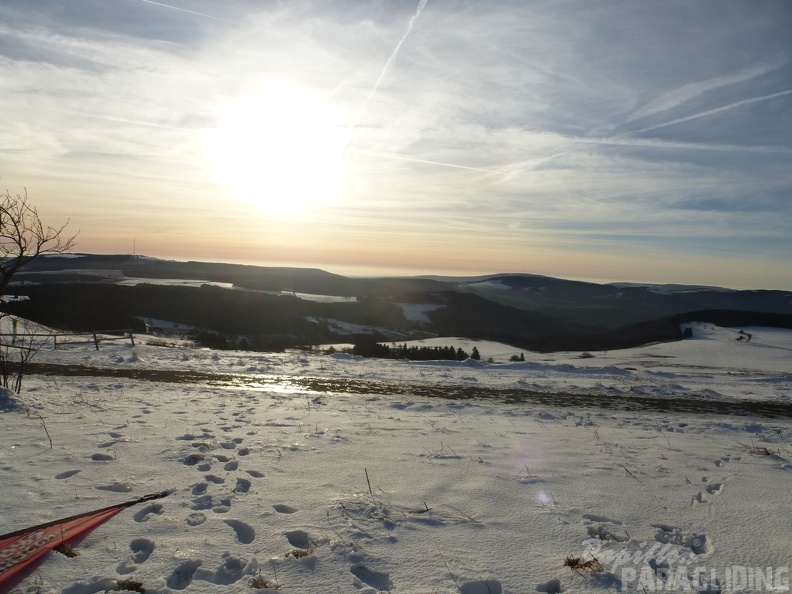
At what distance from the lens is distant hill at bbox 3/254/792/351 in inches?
1863

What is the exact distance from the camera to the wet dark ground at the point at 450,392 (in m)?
11.7

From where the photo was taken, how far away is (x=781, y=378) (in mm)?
17609

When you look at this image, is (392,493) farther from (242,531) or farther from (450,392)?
(450,392)

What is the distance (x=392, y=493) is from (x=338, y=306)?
209ft

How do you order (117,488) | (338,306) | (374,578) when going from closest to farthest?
(374,578)
(117,488)
(338,306)

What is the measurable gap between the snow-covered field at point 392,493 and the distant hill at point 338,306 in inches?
281

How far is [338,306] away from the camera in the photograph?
68.4 metres

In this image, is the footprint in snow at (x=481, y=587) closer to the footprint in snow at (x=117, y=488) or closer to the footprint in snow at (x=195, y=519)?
the footprint in snow at (x=195, y=519)

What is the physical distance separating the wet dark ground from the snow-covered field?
103 centimetres

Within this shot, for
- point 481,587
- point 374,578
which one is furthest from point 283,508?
point 481,587

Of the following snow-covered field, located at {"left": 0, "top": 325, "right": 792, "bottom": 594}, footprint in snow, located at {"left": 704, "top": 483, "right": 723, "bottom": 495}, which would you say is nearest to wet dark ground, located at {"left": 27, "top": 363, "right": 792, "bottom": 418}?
snow-covered field, located at {"left": 0, "top": 325, "right": 792, "bottom": 594}

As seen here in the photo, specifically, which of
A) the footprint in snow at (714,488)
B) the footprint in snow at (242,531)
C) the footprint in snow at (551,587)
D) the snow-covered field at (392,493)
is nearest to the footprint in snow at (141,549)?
the snow-covered field at (392,493)

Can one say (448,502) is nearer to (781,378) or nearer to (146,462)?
(146,462)

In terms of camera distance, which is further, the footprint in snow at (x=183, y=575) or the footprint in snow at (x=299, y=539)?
the footprint in snow at (x=299, y=539)
